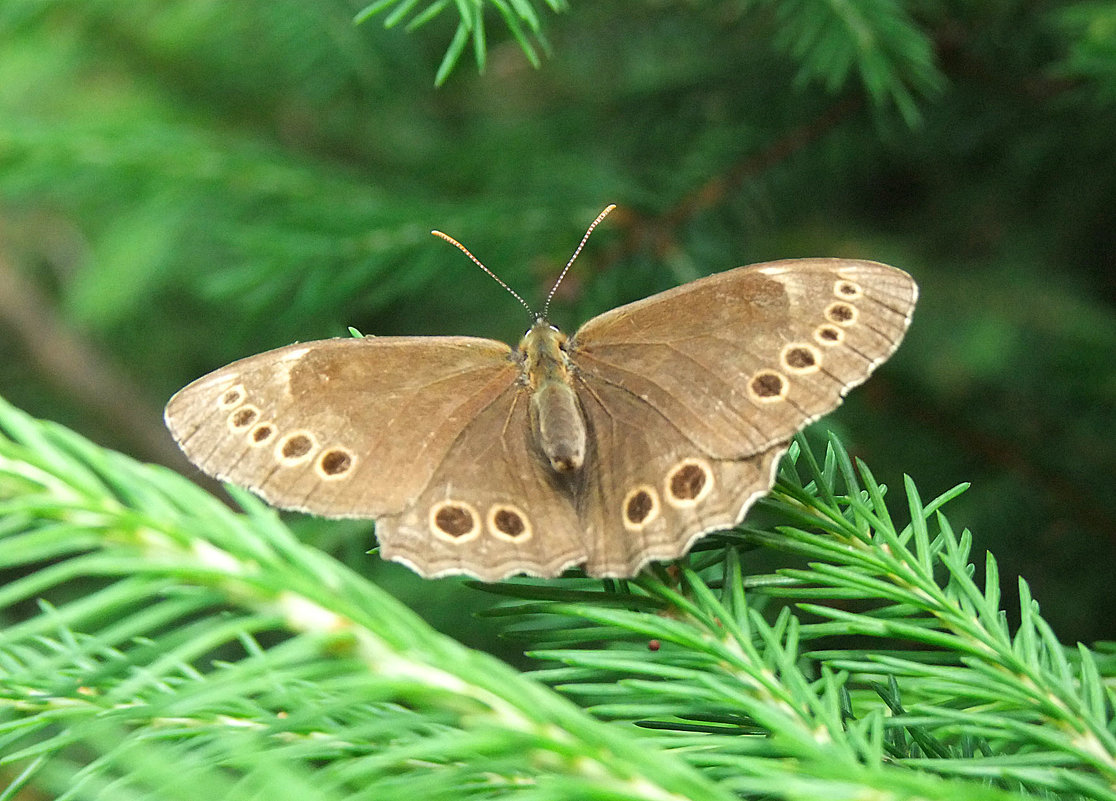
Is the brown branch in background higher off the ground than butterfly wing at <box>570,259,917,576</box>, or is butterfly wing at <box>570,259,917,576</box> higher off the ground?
butterfly wing at <box>570,259,917,576</box>

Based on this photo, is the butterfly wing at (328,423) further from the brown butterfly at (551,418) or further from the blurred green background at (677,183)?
the blurred green background at (677,183)

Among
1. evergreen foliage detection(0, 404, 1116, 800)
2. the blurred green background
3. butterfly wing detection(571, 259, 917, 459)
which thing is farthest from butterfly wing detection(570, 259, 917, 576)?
the blurred green background

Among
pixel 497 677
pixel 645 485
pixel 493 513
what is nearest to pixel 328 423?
pixel 493 513

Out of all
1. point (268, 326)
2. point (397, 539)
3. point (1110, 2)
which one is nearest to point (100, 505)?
point (397, 539)

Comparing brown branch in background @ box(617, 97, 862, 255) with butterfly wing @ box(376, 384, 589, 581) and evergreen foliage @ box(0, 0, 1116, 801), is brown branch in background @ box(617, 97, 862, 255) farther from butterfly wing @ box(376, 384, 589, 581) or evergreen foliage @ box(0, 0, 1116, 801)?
butterfly wing @ box(376, 384, 589, 581)

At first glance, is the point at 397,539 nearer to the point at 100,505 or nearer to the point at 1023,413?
the point at 100,505

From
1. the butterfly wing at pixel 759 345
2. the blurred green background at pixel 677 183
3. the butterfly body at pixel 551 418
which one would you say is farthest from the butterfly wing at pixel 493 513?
the blurred green background at pixel 677 183
